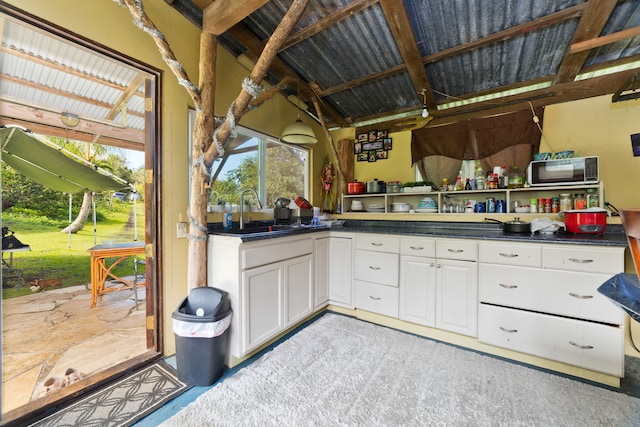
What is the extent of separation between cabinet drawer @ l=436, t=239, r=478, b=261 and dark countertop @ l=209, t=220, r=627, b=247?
0.06m

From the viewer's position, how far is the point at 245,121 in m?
2.51

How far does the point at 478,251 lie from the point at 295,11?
2293 mm

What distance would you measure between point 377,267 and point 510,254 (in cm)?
109

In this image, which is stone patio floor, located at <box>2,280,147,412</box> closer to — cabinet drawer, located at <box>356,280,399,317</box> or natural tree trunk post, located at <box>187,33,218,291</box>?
natural tree trunk post, located at <box>187,33,218,291</box>

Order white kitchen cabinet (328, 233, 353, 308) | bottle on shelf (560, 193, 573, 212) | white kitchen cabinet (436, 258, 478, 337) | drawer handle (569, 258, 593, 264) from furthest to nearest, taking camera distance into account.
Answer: white kitchen cabinet (328, 233, 353, 308), bottle on shelf (560, 193, 573, 212), white kitchen cabinet (436, 258, 478, 337), drawer handle (569, 258, 593, 264)

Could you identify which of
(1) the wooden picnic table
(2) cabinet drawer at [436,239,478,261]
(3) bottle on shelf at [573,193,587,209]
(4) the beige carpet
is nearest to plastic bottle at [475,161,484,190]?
(3) bottle on shelf at [573,193,587,209]

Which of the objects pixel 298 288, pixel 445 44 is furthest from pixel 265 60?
pixel 298 288

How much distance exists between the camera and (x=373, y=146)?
3416mm

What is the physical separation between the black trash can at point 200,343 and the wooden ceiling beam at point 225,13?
6.71 feet

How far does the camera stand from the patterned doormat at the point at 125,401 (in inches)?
50.4

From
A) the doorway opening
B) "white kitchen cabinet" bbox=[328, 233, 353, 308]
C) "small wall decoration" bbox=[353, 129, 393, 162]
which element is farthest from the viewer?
"small wall decoration" bbox=[353, 129, 393, 162]

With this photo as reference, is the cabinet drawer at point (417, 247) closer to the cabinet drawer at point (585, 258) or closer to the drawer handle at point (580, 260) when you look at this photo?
the cabinet drawer at point (585, 258)

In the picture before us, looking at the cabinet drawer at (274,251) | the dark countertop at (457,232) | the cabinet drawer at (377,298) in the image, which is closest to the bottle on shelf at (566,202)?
the dark countertop at (457,232)

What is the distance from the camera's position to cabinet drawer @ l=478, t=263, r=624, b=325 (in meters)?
1.58
